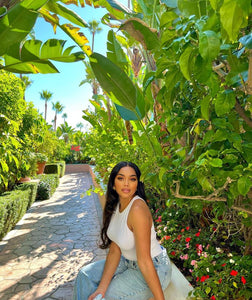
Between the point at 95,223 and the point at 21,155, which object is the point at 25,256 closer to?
the point at 95,223

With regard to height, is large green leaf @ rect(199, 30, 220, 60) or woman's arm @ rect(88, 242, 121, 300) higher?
large green leaf @ rect(199, 30, 220, 60)

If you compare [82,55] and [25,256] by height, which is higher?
[82,55]

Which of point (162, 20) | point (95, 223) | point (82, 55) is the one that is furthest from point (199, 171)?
point (95, 223)

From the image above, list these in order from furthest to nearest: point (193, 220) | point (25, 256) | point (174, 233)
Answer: point (25, 256)
point (193, 220)
point (174, 233)

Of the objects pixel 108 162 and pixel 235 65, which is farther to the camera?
pixel 108 162

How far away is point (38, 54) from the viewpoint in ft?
7.11

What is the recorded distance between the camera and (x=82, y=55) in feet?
7.22

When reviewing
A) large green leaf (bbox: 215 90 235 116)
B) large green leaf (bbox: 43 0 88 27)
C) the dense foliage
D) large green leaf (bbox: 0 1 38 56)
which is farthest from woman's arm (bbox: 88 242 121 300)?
large green leaf (bbox: 43 0 88 27)

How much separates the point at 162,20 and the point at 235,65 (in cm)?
52

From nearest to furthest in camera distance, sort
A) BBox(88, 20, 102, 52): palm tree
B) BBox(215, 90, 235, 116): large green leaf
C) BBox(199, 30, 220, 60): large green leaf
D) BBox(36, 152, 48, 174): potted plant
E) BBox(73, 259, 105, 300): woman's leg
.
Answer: BBox(199, 30, 220, 60): large green leaf → BBox(215, 90, 235, 116): large green leaf → BBox(73, 259, 105, 300): woman's leg → BBox(36, 152, 48, 174): potted plant → BBox(88, 20, 102, 52): palm tree

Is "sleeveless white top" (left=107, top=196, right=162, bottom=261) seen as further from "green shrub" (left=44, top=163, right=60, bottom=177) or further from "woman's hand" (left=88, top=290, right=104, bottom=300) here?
"green shrub" (left=44, top=163, right=60, bottom=177)

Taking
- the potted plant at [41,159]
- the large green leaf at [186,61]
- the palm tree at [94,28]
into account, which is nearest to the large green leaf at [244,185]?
the large green leaf at [186,61]

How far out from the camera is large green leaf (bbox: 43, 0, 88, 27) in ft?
6.71

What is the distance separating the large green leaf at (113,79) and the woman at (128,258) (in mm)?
526
